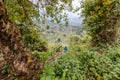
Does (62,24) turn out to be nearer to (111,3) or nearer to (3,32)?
(3,32)

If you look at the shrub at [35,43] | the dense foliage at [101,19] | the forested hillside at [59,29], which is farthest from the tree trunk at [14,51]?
the shrub at [35,43]

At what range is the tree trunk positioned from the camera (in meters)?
3.16

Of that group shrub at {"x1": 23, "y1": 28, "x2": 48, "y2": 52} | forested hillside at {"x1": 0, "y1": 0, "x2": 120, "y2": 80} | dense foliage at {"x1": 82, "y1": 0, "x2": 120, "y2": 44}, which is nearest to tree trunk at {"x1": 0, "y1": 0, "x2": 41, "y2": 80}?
forested hillside at {"x1": 0, "y1": 0, "x2": 120, "y2": 80}

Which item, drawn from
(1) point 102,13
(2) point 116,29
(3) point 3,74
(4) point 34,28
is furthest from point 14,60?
(2) point 116,29

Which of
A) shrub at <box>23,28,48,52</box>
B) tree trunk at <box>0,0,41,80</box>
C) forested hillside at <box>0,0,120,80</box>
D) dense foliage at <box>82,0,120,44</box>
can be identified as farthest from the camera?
shrub at <box>23,28,48,52</box>

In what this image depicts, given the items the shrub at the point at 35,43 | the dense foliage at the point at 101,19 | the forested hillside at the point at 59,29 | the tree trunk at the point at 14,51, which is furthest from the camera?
the shrub at the point at 35,43

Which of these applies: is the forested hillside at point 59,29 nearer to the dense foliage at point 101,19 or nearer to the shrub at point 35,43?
the dense foliage at point 101,19

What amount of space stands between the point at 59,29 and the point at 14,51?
3294 millimetres

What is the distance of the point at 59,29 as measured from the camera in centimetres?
653

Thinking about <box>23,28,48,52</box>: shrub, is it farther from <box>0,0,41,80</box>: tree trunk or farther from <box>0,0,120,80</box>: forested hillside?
<box>0,0,41,80</box>: tree trunk

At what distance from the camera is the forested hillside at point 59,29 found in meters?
3.46

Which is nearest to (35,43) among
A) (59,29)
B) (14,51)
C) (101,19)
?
(101,19)

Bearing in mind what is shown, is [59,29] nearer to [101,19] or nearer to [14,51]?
[14,51]

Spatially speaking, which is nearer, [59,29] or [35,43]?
[59,29]
